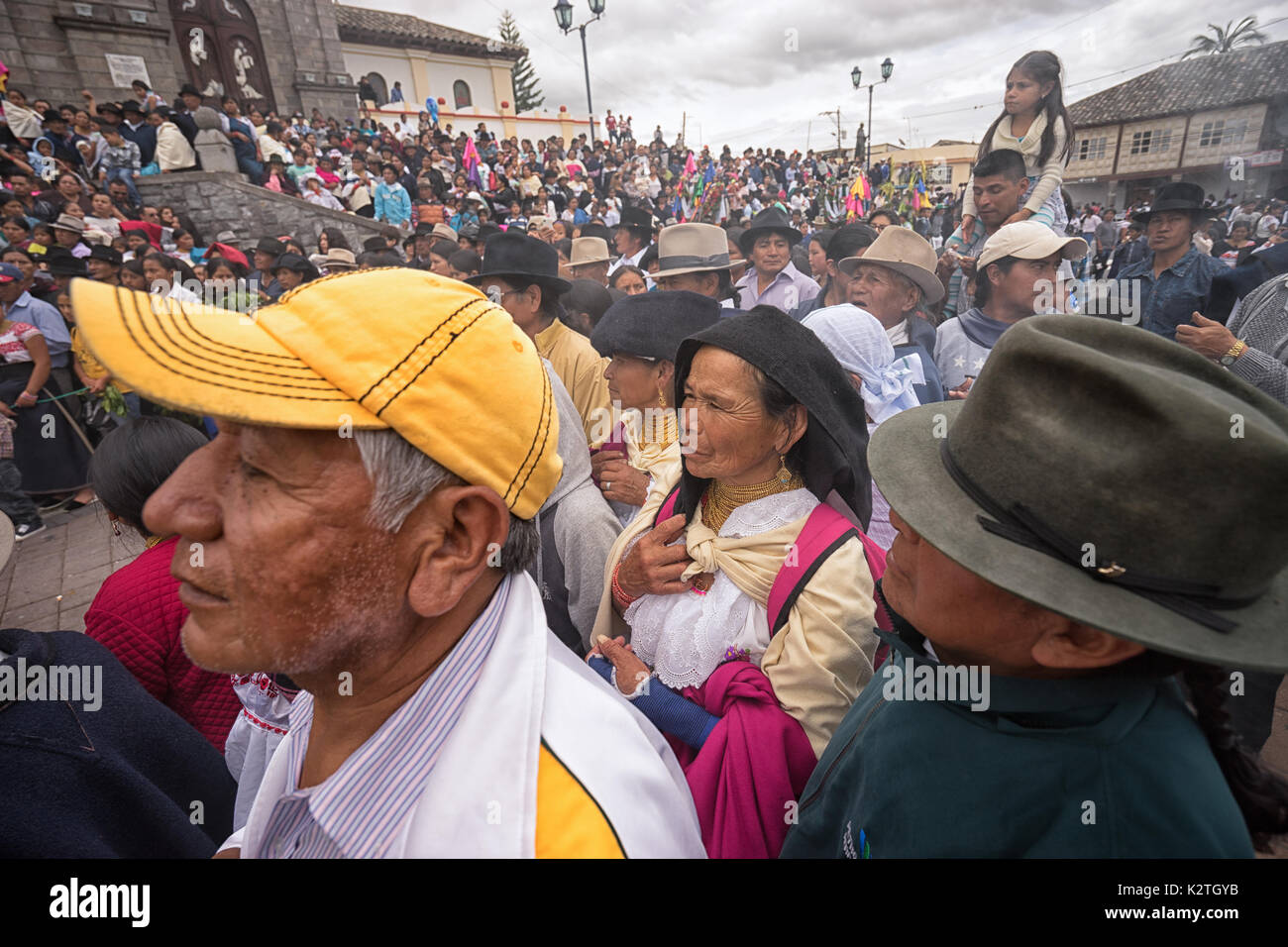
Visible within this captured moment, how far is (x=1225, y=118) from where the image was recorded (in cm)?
3609

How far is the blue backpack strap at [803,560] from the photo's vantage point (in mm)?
1946

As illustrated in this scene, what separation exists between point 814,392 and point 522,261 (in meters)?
3.00

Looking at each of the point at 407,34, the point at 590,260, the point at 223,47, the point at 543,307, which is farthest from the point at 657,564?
the point at 407,34

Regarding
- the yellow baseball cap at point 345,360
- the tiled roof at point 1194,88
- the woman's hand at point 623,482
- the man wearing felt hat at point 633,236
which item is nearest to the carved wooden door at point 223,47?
the man wearing felt hat at point 633,236

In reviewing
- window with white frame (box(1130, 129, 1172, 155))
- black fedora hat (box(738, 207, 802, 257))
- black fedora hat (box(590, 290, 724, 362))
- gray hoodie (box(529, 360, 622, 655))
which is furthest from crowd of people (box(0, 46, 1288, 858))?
window with white frame (box(1130, 129, 1172, 155))

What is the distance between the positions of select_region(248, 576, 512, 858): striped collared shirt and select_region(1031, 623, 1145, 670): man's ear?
3.46 ft

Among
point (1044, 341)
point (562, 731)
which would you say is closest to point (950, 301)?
point (1044, 341)

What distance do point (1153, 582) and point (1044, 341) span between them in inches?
17.6

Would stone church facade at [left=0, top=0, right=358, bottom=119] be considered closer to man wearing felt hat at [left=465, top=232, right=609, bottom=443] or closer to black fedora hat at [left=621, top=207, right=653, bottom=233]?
black fedora hat at [left=621, top=207, right=653, bottom=233]

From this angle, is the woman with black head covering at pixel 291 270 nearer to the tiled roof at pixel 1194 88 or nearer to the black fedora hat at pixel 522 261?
the black fedora hat at pixel 522 261

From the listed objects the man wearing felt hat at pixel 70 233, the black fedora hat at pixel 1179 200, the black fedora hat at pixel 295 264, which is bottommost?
the black fedora hat at pixel 1179 200

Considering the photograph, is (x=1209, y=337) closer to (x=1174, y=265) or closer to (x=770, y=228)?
(x=1174, y=265)

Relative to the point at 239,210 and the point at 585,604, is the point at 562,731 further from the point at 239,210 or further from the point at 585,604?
the point at 239,210

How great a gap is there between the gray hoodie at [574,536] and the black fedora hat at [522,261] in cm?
158
